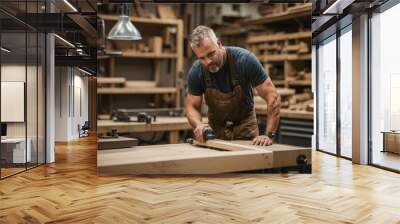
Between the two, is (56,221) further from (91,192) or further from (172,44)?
(172,44)

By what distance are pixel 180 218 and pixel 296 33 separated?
2.96m

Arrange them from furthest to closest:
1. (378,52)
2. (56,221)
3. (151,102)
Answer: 1. (378,52)
2. (151,102)
3. (56,221)

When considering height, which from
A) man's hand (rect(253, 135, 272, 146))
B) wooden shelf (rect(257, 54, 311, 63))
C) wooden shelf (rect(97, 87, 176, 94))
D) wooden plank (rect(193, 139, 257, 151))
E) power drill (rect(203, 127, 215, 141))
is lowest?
wooden plank (rect(193, 139, 257, 151))

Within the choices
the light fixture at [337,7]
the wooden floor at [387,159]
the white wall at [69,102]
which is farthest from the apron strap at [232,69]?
the wooden floor at [387,159]

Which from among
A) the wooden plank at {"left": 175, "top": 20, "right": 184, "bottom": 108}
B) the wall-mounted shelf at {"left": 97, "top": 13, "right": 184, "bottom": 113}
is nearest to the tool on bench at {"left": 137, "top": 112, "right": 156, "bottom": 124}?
the wall-mounted shelf at {"left": 97, "top": 13, "right": 184, "bottom": 113}

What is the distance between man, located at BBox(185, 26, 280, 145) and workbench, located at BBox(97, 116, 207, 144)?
0.50 ft

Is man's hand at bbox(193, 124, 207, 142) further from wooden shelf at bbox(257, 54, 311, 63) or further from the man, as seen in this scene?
wooden shelf at bbox(257, 54, 311, 63)

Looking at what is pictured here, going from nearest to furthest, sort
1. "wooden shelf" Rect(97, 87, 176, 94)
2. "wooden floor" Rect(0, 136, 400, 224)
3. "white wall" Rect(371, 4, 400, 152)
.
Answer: "wooden floor" Rect(0, 136, 400, 224), "wooden shelf" Rect(97, 87, 176, 94), "white wall" Rect(371, 4, 400, 152)

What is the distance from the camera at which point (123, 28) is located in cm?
498

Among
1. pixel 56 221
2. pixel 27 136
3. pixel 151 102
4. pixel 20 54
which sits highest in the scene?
pixel 20 54

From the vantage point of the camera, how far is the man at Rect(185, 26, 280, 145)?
4.95 m

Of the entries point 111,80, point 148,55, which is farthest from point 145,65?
point 111,80

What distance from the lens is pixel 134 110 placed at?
514 cm

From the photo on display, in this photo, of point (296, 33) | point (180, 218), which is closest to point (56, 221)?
point (180, 218)
